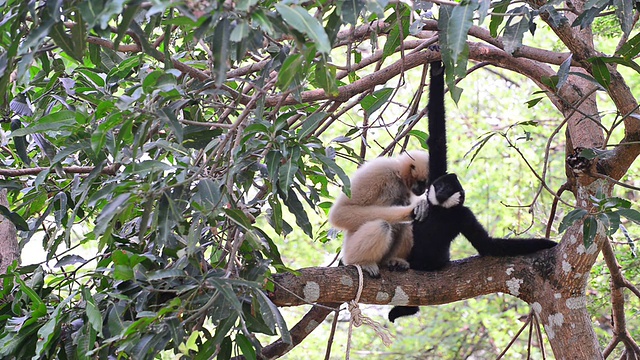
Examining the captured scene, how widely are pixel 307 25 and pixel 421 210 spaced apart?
2.17 m

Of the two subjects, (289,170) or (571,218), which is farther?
(571,218)

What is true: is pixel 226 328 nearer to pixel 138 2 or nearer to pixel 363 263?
pixel 138 2

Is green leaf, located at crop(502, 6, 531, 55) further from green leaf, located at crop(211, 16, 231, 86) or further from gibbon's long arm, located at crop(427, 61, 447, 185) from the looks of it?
green leaf, located at crop(211, 16, 231, 86)

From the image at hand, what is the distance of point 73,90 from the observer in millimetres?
2910

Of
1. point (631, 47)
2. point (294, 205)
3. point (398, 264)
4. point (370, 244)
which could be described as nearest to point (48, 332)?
point (294, 205)

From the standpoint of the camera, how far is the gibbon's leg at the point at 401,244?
3979mm

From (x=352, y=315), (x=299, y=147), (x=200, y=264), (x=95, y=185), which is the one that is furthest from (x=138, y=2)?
Result: (x=352, y=315)

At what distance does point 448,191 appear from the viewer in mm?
3492

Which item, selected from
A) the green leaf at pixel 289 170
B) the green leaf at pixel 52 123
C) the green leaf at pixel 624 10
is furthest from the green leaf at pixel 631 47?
the green leaf at pixel 52 123

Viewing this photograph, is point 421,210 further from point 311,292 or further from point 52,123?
point 52,123

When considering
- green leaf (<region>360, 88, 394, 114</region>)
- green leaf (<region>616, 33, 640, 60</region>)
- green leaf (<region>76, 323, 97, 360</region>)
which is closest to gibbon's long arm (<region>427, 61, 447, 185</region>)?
green leaf (<region>360, 88, 394, 114</region>)

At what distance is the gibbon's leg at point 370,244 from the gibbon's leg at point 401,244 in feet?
0.46

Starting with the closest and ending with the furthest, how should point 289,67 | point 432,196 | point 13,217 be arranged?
point 289,67 → point 13,217 → point 432,196

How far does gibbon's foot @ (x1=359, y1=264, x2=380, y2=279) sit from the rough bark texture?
6.01ft
